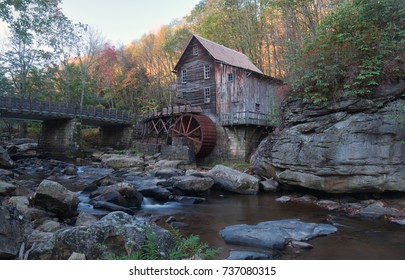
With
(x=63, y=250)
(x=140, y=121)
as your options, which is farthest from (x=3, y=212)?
(x=140, y=121)

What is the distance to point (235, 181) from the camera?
37.9 ft

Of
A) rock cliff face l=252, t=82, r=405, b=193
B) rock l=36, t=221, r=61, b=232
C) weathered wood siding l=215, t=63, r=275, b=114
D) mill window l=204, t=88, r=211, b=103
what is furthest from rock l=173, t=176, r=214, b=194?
mill window l=204, t=88, r=211, b=103

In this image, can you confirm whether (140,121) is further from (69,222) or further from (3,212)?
(3,212)

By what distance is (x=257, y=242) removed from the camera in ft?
17.9

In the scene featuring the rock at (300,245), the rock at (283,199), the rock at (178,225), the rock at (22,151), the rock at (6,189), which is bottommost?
the rock at (283,199)

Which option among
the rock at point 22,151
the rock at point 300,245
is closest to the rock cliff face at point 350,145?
the rock at point 300,245

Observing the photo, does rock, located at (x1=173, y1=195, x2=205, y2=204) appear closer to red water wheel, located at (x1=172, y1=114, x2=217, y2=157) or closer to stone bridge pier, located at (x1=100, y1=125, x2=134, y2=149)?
red water wheel, located at (x1=172, y1=114, x2=217, y2=157)

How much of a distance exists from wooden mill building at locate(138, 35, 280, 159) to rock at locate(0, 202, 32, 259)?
14.7 meters

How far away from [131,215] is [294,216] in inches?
179

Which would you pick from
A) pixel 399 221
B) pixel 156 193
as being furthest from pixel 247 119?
pixel 399 221

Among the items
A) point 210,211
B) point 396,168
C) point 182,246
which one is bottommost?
point 210,211

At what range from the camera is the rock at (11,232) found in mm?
3470

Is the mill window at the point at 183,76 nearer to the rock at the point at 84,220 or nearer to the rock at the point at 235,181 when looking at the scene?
the rock at the point at 235,181

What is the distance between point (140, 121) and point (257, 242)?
23.4 m
